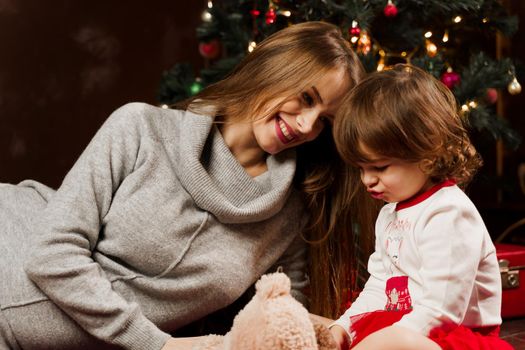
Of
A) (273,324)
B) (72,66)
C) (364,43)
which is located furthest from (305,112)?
(72,66)

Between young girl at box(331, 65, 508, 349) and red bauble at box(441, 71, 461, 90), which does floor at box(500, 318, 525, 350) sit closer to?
young girl at box(331, 65, 508, 349)

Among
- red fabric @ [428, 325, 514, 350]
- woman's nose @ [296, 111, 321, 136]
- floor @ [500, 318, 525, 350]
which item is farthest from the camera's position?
floor @ [500, 318, 525, 350]

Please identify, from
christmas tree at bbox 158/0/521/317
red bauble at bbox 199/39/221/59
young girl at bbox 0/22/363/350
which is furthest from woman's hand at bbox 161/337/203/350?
red bauble at bbox 199/39/221/59

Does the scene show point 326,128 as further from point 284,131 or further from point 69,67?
point 69,67

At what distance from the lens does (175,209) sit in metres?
1.40

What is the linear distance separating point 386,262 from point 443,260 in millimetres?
192

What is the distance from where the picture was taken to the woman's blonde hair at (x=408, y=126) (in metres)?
1.12

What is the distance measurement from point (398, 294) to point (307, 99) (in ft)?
1.53

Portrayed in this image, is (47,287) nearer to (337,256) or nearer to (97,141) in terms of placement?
(97,141)

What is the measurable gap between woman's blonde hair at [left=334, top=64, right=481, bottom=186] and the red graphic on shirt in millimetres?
190

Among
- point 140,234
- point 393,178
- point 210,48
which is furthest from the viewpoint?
point 210,48

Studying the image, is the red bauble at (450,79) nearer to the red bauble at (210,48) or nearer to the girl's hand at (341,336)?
the red bauble at (210,48)

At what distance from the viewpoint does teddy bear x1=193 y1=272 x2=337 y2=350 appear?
85cm

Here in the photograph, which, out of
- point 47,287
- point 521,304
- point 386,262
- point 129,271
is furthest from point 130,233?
point 521,304
